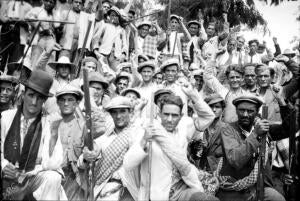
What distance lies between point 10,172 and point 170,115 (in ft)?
6.91

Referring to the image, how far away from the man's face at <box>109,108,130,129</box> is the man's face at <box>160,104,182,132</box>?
2.34 ft

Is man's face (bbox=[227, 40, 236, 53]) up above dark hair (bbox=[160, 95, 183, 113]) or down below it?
above

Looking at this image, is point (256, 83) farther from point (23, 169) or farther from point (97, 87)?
point (23, 169)

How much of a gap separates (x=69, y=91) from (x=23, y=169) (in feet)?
5.18

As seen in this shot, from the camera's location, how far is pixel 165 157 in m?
5.34

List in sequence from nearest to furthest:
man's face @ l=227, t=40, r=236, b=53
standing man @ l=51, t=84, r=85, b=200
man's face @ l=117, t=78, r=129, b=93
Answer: standing man @ l=51, t=84, r=85, b=200 → man's face @ l=117, t=78, r=129, b=93 → man's face @ l=227, t=40, r=236, b=53

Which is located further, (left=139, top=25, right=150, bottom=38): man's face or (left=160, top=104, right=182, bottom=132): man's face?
(left=139, top=25, right=150, bottom=38): man's face

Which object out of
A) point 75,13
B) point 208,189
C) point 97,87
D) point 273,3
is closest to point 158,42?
point 75,13

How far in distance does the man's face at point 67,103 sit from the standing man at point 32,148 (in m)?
0.72

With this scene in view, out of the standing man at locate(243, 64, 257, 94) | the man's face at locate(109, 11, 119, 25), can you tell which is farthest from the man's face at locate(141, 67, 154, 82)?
the man's face at locate(109, 11, 119, 25)

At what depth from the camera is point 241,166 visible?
525cm

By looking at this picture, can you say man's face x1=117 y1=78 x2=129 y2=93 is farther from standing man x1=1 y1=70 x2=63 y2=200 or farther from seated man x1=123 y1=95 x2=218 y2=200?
seated man x1=123 y1=95 x2=218 y2=200

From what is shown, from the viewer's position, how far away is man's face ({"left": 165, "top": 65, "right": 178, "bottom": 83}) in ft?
26.9

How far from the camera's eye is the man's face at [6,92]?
662cm
